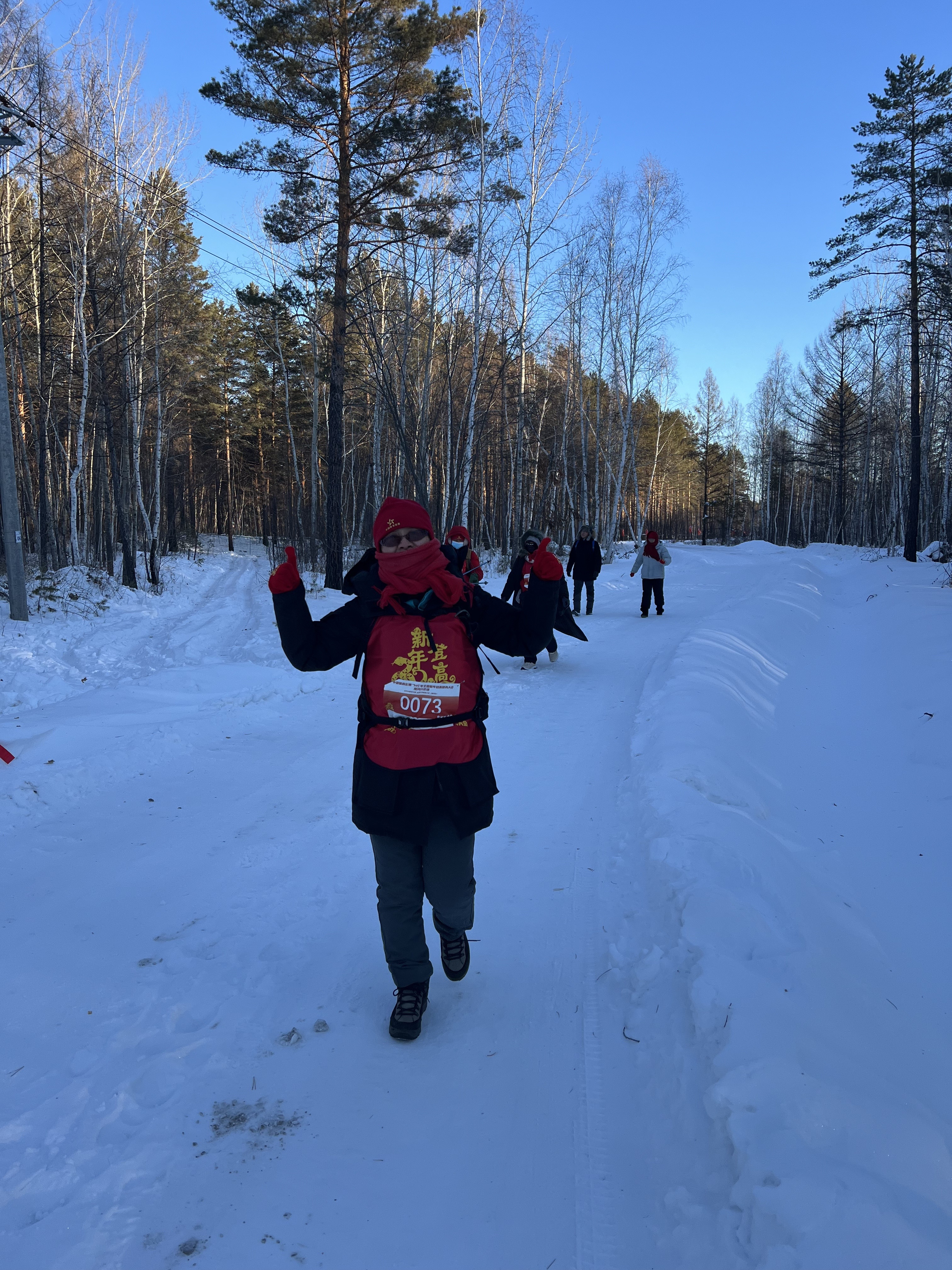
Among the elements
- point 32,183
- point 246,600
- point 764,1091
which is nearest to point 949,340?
point 246,600

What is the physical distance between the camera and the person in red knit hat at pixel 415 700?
104 inches

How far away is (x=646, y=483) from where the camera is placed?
5516cm

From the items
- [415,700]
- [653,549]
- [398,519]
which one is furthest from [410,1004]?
[653,549]

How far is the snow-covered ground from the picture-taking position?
191cm

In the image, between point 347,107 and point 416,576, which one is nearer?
point 416,576

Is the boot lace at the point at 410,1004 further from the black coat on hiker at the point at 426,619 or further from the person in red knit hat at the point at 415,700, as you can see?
the black coat on hiker at the point at 426,619

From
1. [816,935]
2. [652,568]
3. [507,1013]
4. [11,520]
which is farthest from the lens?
[652,568]

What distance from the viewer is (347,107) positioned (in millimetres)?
13383

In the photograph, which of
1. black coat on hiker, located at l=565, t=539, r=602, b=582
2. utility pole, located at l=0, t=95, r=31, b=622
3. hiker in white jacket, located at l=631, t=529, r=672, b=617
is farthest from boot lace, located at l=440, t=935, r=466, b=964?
utility pole, located at l=0, t=95, r=31, b=622

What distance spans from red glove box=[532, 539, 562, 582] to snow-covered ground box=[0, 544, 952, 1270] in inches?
68.4

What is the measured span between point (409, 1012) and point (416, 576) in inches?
66.4

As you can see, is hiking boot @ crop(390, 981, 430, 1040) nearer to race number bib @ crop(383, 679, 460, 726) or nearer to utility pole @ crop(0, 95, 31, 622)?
race number bib @ crop(383, 679, 460, 726)

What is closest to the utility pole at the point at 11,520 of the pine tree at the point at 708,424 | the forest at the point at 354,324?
the forest at the point at 354,324

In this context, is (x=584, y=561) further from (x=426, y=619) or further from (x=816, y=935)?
(x=426, y=619)
